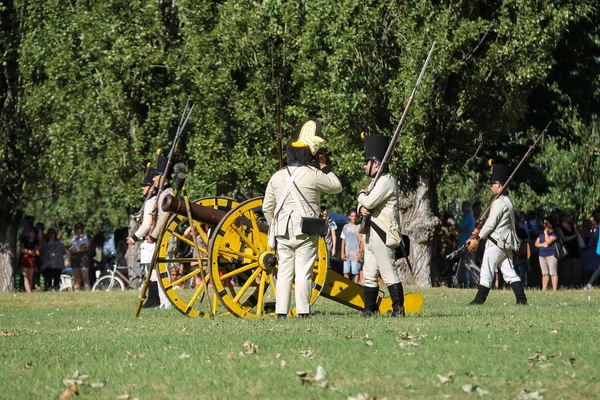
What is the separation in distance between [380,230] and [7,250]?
72.5 feet

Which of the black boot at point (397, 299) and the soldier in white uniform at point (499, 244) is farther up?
the soldier in white uniform at point (499, 244)

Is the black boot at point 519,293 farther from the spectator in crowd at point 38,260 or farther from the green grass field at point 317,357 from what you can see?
the spectator in crowd at point 38,260

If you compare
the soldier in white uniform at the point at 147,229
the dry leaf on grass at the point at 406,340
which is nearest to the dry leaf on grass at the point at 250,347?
the dry leaf on grass at the point at 406,340

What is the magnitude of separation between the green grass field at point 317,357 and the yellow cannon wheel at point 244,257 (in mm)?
348

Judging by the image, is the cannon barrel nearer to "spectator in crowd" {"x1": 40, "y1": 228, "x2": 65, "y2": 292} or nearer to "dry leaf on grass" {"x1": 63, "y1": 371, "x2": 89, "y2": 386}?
"dry leaf on grass" {"x1": 63, "y1": 371, "x2": 89, "y2": 386}

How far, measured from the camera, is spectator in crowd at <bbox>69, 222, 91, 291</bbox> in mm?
31781

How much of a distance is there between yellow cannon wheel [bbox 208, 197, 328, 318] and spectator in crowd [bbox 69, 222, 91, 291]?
654 inches

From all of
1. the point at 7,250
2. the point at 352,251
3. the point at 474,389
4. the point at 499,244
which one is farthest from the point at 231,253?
the point at 7,250

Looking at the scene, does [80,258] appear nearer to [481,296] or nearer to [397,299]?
[481,296]

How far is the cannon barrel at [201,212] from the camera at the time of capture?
50.5 ft

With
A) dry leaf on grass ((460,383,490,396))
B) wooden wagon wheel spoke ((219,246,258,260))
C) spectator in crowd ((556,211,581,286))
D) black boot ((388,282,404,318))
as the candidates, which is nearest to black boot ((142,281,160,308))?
wooden wagon wheel spoke ((219,246,258,260))

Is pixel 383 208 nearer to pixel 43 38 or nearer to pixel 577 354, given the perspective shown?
pixel 577 354

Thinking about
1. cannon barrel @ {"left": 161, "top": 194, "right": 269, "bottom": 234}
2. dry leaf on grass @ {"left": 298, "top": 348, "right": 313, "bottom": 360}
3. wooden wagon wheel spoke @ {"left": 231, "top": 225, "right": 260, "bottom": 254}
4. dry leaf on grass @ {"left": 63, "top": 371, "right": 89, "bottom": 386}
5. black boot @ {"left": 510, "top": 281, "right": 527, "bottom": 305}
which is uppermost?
cannon barrel @ {"left": 161, "top": 194, "right": 269, "bottom": 234}

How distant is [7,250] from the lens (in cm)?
3500
